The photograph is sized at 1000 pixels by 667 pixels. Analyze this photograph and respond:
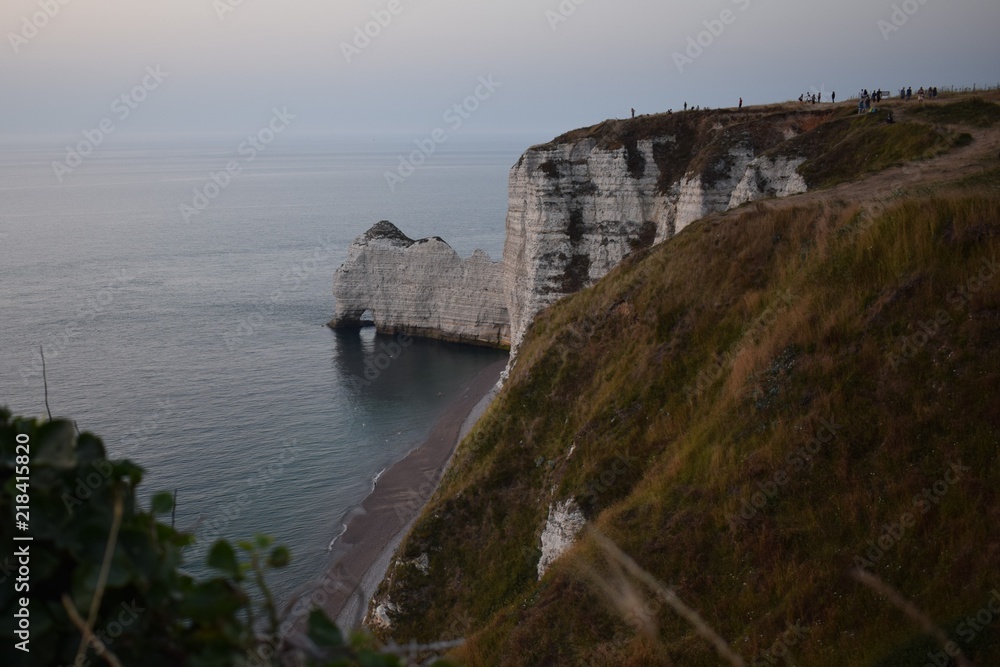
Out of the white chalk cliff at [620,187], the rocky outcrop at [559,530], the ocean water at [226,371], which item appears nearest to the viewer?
the rocky outcrop at [559,530]

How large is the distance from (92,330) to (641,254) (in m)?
60.6

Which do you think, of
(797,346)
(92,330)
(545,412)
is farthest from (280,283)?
(797,346)

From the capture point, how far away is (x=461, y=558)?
24.1m

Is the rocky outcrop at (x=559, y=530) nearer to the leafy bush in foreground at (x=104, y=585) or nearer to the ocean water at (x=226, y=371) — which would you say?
the ocean water at (x=226, y=371)

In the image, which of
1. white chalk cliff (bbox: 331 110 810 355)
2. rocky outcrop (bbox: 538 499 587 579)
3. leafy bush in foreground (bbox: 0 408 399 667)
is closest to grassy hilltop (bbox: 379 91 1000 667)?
rocky outcrop (bbox: 538 499 587 579)

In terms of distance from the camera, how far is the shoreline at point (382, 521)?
110 ft

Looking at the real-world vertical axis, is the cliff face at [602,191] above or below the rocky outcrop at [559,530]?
above

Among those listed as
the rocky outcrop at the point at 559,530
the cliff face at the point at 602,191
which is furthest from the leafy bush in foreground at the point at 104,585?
the cliff face at the point at 602,191

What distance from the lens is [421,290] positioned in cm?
7650

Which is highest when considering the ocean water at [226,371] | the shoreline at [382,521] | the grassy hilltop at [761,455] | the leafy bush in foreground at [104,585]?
the leafy bush in foreground at [104,585]

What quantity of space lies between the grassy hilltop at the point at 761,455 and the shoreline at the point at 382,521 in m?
7.12

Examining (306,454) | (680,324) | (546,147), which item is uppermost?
(546,147)

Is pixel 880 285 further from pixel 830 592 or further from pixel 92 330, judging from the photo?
pixel 92 330

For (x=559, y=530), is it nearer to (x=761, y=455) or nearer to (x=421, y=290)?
(x=761, y=455)
